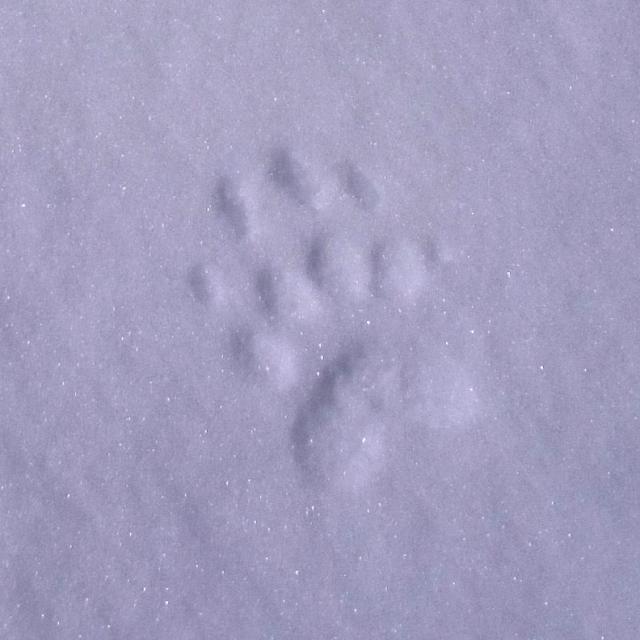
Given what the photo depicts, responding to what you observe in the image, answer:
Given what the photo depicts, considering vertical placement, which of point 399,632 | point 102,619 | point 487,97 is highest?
point 487,97

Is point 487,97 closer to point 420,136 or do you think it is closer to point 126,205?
point 420,136

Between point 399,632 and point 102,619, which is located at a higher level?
point 102,619

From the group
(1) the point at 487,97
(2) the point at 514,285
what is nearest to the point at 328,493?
(2) the point at 514,285

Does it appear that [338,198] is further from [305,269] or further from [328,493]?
[328,493]

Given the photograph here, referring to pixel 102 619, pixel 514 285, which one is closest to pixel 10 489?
pixel 102 619
